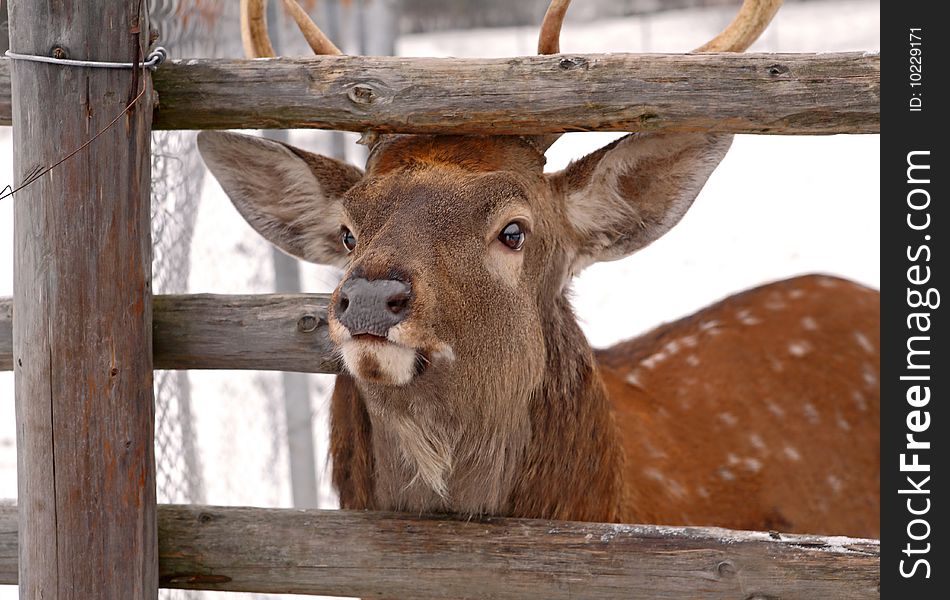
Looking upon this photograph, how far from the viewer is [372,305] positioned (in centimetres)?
237

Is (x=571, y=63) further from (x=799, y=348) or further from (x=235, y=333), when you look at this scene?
(x=799, y=348)

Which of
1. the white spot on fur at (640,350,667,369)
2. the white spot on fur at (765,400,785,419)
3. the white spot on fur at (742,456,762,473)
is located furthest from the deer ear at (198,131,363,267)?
the white spot on fur at (765,400,785,419)

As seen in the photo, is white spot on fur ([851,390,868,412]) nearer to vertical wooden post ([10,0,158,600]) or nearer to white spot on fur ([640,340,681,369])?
white spot on fur ([640,340,681,369])

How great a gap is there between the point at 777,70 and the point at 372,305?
1111mm

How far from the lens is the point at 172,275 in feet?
12.5

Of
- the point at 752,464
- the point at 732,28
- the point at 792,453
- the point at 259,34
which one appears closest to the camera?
the point at 732,28

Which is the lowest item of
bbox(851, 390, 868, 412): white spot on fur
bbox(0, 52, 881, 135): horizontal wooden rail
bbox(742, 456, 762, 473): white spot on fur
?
bbox(742, 456, 762, 473): white spot on fur

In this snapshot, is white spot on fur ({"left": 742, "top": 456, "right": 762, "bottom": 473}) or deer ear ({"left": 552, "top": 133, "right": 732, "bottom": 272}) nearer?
deer ear ({"left": 552, "top": 133, "right": 732, "bottom": 272})

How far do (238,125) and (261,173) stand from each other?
0.35m

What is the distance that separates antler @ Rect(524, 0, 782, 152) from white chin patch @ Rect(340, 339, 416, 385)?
2.76 feet

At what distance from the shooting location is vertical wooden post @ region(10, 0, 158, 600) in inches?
101

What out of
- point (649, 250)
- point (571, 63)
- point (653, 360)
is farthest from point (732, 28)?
point (649, 250)

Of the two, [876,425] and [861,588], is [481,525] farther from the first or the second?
[876,425]
